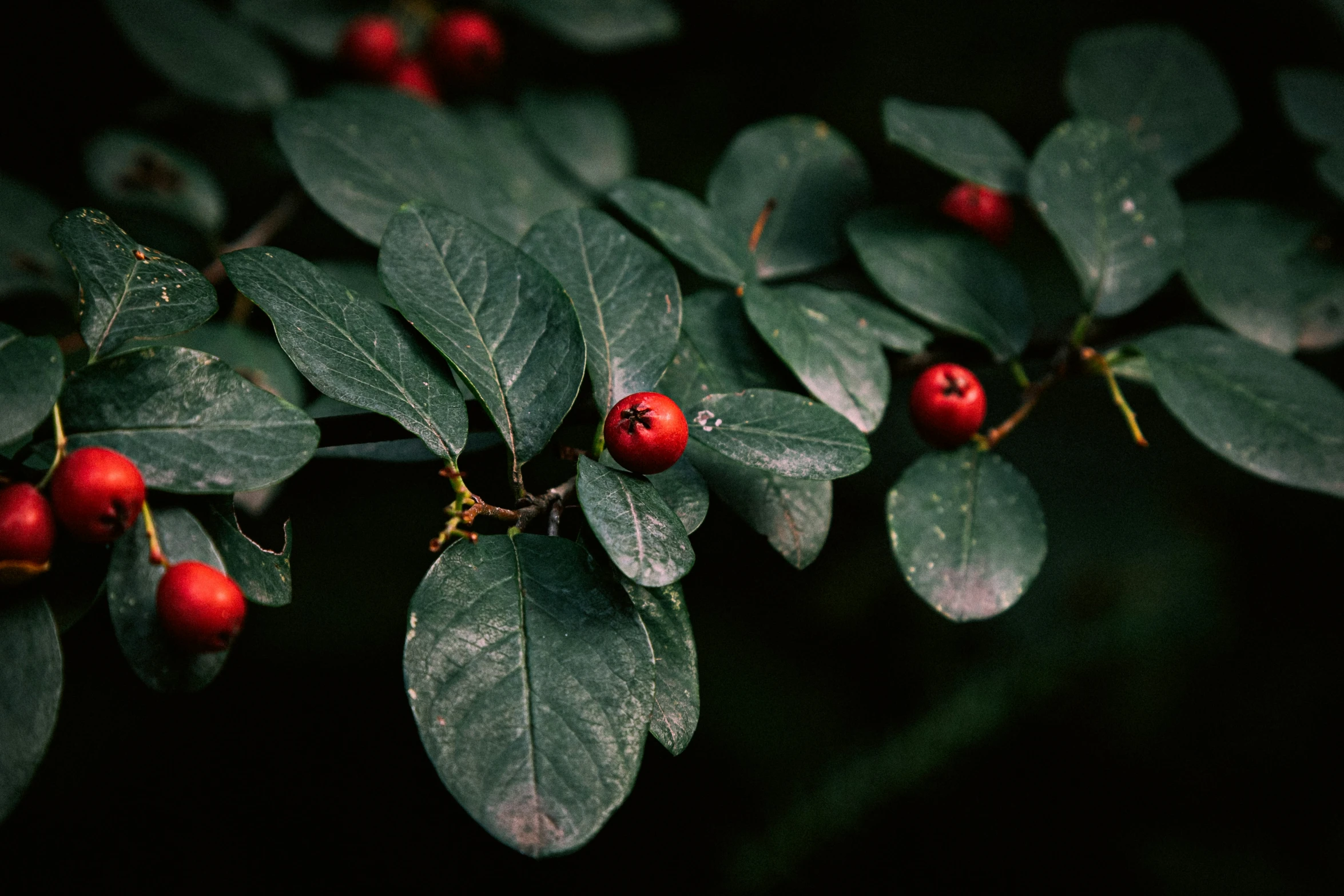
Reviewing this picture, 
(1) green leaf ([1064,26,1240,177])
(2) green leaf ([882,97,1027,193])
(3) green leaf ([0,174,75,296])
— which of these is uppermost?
(1) green leaf ([1064,26,1240,177])

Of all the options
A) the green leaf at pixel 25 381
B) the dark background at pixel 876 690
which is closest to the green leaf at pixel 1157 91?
the dark background at pixel 876 690

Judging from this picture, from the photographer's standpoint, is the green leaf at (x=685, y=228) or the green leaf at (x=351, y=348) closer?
the green leaf at (x=351, y=348)

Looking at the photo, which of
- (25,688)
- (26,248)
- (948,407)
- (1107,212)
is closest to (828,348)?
(948,407)

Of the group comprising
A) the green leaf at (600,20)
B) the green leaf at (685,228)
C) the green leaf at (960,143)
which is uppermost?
the green leaf at (960,143)

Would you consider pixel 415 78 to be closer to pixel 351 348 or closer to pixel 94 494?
pixel 351 348

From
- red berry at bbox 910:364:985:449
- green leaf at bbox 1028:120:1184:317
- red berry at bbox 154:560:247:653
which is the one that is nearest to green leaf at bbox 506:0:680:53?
green leaf at bbox 1028:120:1184:317

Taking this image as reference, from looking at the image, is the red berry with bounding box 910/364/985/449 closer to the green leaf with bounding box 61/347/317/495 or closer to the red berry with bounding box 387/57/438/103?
the green leaf with bounding box 61/347/317/495

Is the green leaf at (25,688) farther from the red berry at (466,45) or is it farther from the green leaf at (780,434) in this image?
the red berry at (466,45)
